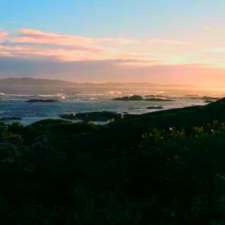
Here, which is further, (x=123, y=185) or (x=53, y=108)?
(x=53, y=108)

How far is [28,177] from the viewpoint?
36.3 feet

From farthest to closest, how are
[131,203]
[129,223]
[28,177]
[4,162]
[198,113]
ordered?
[198,113]
[4,162]
[28,177]
[131,203]
[129,223]

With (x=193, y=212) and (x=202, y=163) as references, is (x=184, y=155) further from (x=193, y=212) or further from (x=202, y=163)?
(x=193, y=212)

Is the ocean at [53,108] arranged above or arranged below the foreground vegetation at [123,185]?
below

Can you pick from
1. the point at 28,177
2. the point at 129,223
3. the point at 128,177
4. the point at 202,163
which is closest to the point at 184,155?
the point at 202,163

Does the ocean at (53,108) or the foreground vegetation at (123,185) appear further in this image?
the ocean at (53,108)

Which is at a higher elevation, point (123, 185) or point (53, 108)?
point (123, 185)

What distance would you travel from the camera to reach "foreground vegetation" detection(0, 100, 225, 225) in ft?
29.6

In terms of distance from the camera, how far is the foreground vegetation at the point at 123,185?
901 cm

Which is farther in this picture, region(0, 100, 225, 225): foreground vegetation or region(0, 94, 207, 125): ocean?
region(0, 94, 207, 125): ocean

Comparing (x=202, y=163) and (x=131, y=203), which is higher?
(x=202, y=163)

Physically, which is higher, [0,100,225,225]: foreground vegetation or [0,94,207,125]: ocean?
[0,100,225,225]: foreground vegetation

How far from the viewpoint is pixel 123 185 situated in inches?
404

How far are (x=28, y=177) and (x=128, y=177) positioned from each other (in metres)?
1.96
